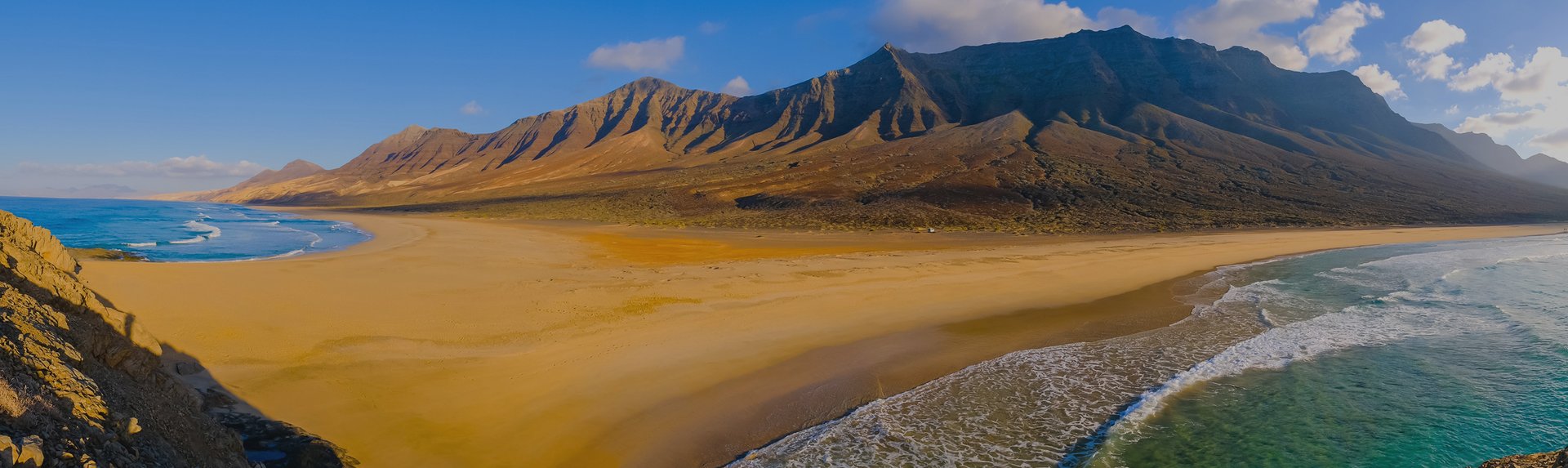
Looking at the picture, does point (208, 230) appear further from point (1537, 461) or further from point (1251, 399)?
point (1537, 461)

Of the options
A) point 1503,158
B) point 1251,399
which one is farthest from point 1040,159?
point 1503,158

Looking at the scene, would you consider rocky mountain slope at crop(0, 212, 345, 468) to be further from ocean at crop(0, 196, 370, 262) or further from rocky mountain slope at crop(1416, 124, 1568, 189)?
rocky mountain slope at crop(1416, 124, 1568, 189)

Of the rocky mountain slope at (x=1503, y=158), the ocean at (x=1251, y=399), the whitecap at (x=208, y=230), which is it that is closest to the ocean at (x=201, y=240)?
the whitecap at (x=208, y=230)

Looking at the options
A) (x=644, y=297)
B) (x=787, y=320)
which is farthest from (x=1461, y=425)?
(x=644, y=297)

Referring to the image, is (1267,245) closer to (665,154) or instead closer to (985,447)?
(985,447)

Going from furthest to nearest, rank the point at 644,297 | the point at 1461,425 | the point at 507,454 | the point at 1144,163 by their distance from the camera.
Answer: the point at 1144,163, the point at 644,297, the point at 1461,425, the point at 507,454
